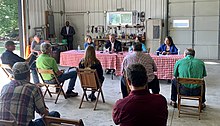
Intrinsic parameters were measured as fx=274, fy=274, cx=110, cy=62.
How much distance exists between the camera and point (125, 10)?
37.6 feet

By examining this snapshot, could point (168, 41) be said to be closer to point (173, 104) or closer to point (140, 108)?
point (173, 104)

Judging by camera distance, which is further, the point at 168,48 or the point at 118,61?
the point at 168,48

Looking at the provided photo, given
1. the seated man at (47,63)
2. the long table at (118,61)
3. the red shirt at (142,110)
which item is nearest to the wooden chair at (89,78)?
the seated man at (47,63)

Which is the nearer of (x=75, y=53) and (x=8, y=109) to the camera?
(x=8, y=109)

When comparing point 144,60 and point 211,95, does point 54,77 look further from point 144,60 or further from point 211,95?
point 211,95

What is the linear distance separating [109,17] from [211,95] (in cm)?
682

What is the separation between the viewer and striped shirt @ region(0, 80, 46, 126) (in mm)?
2449

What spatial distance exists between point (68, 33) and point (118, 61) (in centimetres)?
569

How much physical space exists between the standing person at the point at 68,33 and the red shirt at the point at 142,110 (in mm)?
9997

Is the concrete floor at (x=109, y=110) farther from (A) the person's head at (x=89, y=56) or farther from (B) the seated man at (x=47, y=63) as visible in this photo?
(A) the person's head at (x=89, y=56)

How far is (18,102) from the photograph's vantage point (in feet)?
8.03

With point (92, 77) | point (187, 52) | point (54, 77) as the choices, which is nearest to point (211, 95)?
point (187, 52)

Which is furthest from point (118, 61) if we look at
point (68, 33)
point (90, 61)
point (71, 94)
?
point (68, 33)

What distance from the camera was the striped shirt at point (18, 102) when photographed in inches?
96.4
